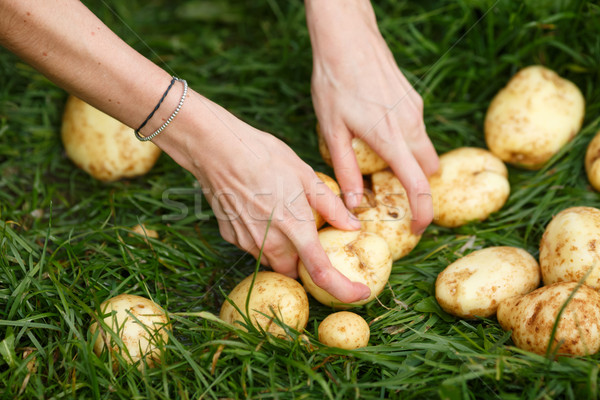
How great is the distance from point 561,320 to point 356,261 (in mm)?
676

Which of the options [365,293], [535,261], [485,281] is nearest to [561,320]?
[485,281]

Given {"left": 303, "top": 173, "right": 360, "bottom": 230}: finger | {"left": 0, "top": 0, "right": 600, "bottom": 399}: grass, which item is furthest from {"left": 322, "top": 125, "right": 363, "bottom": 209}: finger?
{"left": 0, "top": 0, "right": 600, "bottom": 399}: grass

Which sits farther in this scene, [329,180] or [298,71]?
[298,71]

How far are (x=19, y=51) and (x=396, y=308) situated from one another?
154cm

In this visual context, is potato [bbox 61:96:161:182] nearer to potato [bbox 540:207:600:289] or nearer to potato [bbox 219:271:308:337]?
potato [bbox 219:271:308:337]

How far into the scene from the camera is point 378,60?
2.01 meters

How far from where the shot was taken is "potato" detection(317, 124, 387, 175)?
2.03 meters

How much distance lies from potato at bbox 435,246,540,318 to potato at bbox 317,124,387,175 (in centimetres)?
54

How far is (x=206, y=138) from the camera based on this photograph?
169 centimetres

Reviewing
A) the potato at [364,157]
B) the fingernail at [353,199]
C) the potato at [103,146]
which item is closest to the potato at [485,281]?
the fingernail at [353,199]

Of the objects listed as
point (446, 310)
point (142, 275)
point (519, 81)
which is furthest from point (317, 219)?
point (519, 81)

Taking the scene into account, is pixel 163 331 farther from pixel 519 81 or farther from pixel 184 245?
pixel 519 81

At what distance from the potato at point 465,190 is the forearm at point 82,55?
1.20m

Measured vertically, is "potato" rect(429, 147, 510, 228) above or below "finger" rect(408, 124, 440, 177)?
below
